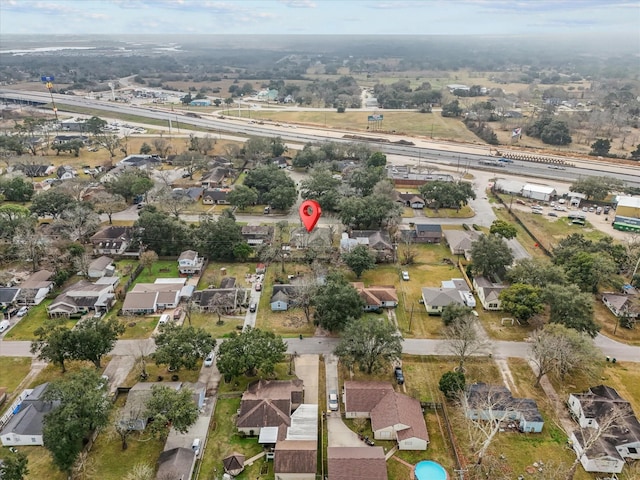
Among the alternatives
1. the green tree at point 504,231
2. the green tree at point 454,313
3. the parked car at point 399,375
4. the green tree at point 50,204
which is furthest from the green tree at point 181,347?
the green tree at point 504,231

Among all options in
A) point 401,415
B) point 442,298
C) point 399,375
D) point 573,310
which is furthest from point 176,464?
point 573,310

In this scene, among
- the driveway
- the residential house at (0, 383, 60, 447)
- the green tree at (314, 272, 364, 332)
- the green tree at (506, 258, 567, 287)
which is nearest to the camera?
the residential house at (0, 383, 60, 447)

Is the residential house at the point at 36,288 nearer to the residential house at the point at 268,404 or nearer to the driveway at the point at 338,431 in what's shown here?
the residential house at the point at 268,404

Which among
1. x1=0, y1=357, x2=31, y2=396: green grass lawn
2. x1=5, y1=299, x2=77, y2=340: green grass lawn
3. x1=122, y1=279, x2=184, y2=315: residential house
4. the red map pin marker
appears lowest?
x1=5, y1=299, x2=77, y2=340: green grass lawn

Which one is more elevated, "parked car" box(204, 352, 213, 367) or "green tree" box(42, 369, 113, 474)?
"green tree" box(42, 369, 113, 474)

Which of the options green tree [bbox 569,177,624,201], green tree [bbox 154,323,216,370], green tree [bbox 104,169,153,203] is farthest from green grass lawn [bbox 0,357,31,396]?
green tree [bbox 569,177,624,201]

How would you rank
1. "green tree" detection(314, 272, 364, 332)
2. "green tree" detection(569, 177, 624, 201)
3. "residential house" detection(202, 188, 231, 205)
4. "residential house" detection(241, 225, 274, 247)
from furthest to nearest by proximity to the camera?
1. "green tree" detection(569, 177, 624, 201)
2. "residential house" detection(202, 188, 231, 205)
3. "residential house" detection(241, 225, 274, 247)
4. "green tree" detection(314, 272, 364, 332)

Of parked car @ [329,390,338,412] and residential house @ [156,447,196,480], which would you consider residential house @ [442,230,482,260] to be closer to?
parked car @ [329,390,338,412]

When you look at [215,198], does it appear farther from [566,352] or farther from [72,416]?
[566,352]
